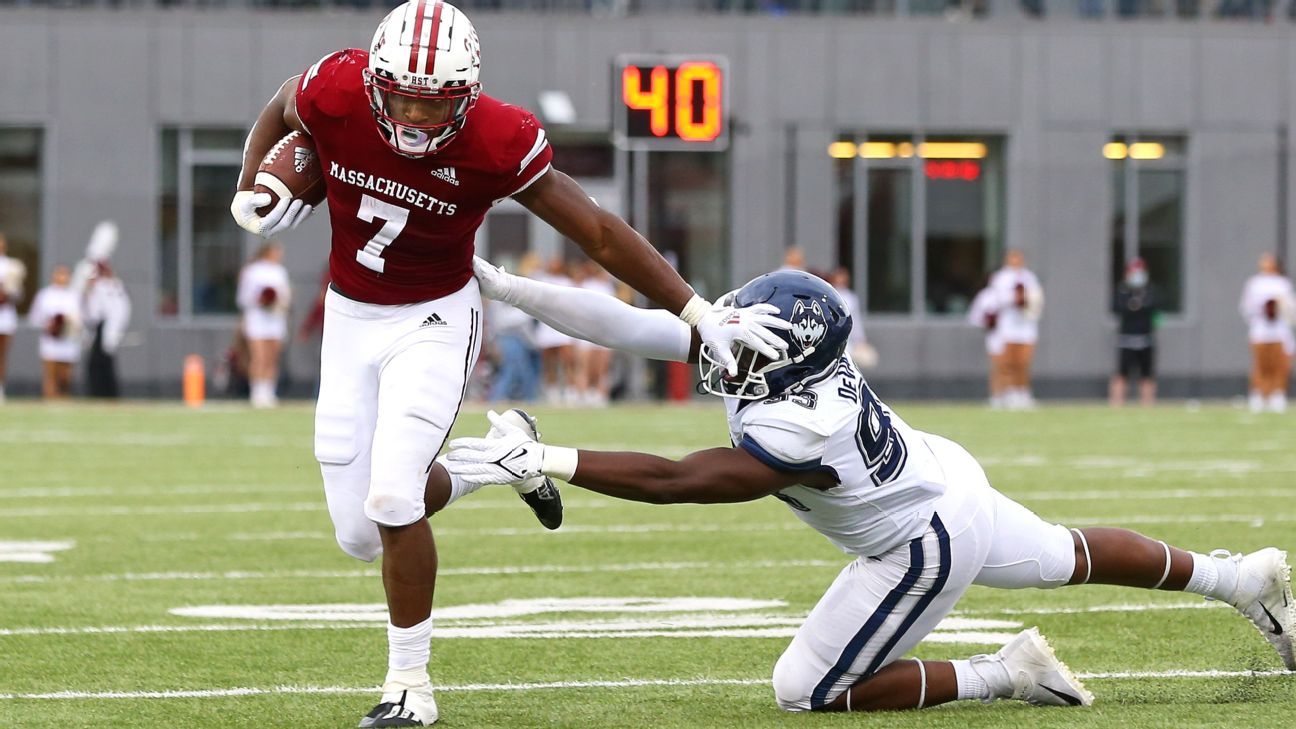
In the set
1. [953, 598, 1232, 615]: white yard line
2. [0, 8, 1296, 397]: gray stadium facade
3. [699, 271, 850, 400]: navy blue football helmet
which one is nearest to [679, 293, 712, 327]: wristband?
[699, 271, 850, 400]: navy blue football helmet

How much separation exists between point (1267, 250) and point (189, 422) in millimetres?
15249

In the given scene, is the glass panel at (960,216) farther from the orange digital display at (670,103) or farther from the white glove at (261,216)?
the white glove at (261,216)

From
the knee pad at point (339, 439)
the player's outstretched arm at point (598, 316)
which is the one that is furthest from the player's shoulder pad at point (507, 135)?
the knee pad at point (339, 439)

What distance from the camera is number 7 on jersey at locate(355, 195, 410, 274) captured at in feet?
16.9

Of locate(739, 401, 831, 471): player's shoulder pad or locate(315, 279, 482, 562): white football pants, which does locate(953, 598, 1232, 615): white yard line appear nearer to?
locate(739, 401, 831, 471): player's shoulder pad

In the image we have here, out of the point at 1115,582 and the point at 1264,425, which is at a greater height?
the point at 1115,582

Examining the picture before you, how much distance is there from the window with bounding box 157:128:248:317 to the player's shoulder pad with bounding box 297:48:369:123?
20.4 m

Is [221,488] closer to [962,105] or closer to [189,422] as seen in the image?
[189,422]

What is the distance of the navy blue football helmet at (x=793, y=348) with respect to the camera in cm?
491

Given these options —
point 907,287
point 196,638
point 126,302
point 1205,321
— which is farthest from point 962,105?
point 196,638

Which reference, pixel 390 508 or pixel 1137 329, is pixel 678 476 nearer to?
pixel 390 508

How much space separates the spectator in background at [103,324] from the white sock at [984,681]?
18488 millimetres

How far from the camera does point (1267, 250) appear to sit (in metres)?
26.8

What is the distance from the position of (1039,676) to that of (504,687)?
142 centimetres
